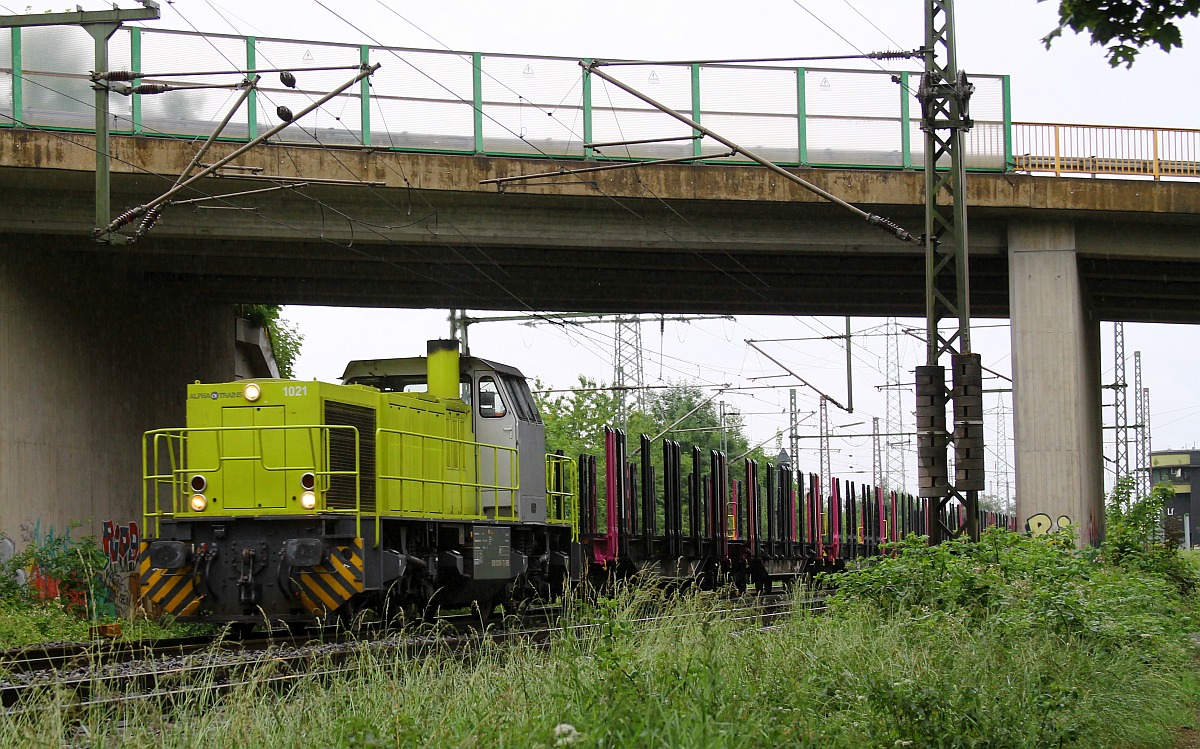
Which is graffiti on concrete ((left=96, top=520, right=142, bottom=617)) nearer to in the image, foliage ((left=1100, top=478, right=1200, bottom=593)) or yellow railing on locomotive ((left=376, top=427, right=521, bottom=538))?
yellow railing on locomotive ((left=376, top=427, right=521, bottom=538))

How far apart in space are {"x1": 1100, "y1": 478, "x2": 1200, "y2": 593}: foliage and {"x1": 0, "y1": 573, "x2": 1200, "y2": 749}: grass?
8.51 meters

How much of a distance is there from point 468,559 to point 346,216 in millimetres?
7626

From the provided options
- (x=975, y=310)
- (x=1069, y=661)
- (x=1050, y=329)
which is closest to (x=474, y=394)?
(x=1069, y=661)

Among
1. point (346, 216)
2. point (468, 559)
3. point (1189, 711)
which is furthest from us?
point (346, 216)

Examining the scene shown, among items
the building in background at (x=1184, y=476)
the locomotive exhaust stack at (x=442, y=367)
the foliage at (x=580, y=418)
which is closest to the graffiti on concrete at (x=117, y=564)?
the locomotive exhaust stack at (x=442, y=367)

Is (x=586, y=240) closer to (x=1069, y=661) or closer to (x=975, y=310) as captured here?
Answer: (x=975, y=310)

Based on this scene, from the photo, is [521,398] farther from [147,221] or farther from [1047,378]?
[1047,378]

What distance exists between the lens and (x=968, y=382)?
15125 mm

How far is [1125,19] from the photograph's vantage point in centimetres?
653

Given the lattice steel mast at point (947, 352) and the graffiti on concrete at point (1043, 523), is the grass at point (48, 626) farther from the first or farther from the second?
the graffiti on concrete at point (1043, 523)

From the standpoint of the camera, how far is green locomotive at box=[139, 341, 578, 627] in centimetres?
1185

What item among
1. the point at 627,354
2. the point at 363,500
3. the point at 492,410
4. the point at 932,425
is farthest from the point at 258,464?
the point at 627,354

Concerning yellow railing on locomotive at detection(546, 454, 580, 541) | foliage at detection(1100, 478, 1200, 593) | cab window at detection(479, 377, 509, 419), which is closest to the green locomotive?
cab window at detection(479, 377, 509, 419)

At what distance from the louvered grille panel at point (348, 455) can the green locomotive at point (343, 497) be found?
20 mm
